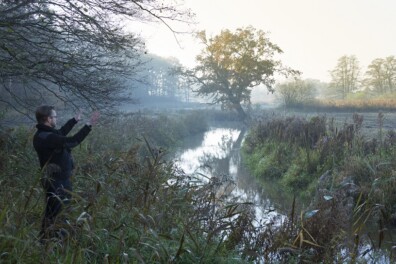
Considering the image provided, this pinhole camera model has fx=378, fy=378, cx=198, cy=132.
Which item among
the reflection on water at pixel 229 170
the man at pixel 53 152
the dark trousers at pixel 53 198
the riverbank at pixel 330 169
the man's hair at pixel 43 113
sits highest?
the man's hair at pixel 43 113

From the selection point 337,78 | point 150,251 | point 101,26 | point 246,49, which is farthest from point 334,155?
point 337,78

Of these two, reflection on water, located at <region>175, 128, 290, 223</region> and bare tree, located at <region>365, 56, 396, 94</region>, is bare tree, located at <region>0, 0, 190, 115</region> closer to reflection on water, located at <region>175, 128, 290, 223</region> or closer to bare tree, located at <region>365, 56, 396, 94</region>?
reflection on water, located at <region>175, 128, 290, 223</region>

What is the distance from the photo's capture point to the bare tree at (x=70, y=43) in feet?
20.3

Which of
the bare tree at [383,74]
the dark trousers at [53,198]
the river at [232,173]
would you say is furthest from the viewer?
the bare tree at [383,74]

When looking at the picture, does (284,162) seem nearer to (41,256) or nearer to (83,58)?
(83,58)

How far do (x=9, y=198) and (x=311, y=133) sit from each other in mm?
10768

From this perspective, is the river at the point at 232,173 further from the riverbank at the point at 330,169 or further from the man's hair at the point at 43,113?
the man's hair at the point at 43,113

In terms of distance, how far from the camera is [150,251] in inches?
154

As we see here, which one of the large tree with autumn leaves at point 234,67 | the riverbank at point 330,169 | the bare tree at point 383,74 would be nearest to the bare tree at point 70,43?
the riverbank at point 330,169

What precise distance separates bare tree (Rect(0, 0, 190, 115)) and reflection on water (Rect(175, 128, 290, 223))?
2.76 metres

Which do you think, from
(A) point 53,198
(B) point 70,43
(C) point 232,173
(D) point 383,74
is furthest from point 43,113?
(D) point 383,74

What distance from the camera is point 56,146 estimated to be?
4.20m

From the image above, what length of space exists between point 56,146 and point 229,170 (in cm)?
1058

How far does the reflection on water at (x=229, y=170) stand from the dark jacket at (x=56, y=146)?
1.98m
